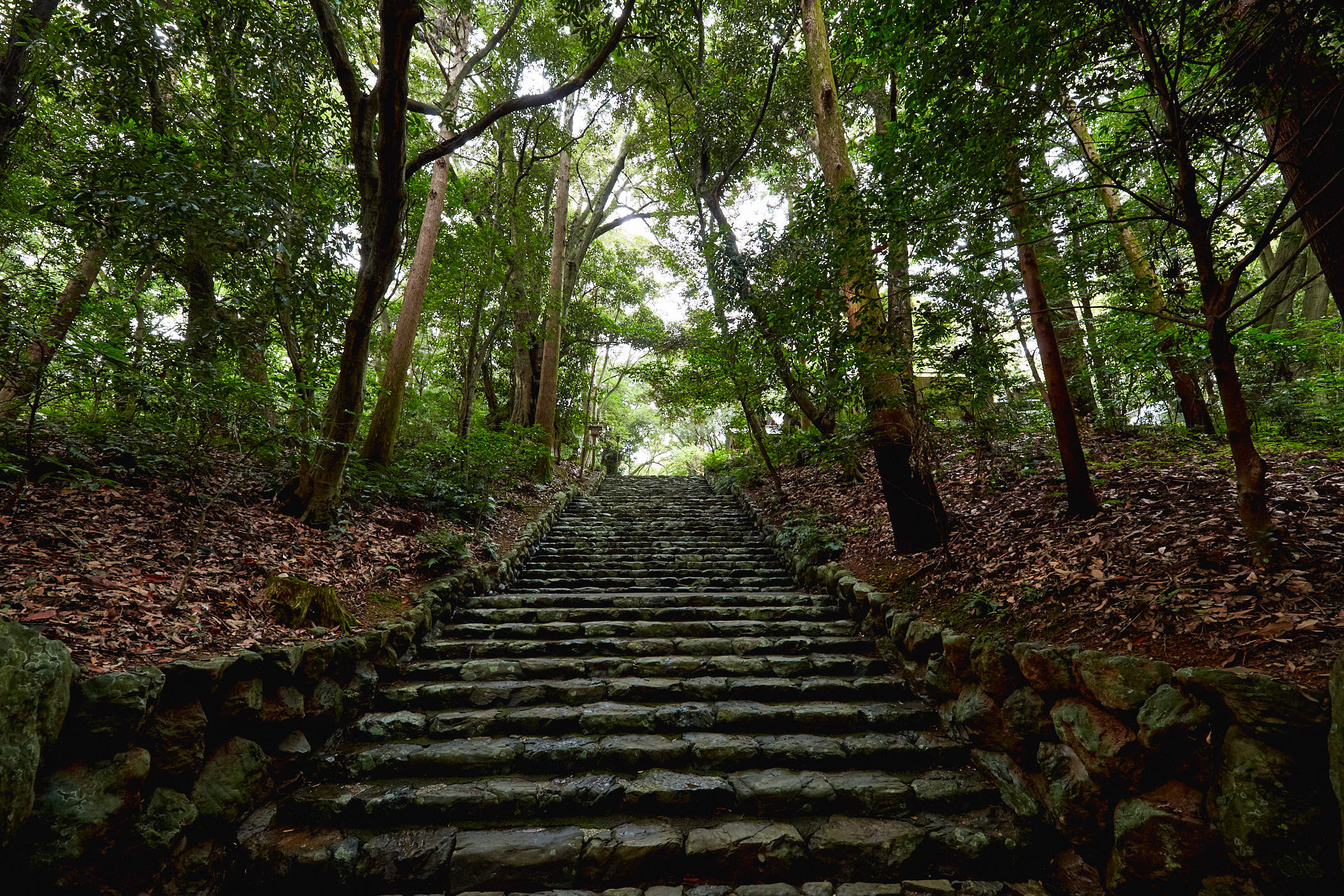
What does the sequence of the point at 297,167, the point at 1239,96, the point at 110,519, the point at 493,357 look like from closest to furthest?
the point at 1239,96
the point at 110,519
the point at 297,167
the point at 493,357

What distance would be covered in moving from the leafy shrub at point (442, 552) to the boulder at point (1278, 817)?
556 centimetres

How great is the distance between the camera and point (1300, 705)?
6.13 feet

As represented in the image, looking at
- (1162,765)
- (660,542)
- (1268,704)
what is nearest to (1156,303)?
(1268,704)

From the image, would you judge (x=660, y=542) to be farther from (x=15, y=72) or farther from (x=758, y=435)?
(x=15, y=72)

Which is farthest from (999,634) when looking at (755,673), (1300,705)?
(755,673)

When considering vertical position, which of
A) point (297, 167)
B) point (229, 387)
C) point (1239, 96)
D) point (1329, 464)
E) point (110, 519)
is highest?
point (297, 167)

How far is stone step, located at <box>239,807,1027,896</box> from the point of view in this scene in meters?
2.46

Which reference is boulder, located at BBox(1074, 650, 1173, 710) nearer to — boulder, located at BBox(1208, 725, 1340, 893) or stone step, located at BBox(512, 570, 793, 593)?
boulder, located at BBox(1208, 725, 1340, 893)

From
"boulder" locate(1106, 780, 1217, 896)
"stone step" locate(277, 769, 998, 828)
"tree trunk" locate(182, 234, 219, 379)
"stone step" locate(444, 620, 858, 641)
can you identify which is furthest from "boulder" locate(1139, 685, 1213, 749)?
"tree trunk" locate(182, 234, 219, 379)

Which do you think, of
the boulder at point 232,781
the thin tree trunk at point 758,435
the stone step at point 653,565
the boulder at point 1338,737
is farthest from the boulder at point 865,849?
the thin tree trunk at point 758,435

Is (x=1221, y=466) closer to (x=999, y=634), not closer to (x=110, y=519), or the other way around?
(x=999, y=634)

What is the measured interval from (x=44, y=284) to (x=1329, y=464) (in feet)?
34.3

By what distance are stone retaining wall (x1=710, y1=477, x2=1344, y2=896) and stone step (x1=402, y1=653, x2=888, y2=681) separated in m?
0.97

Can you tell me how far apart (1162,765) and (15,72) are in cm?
878
